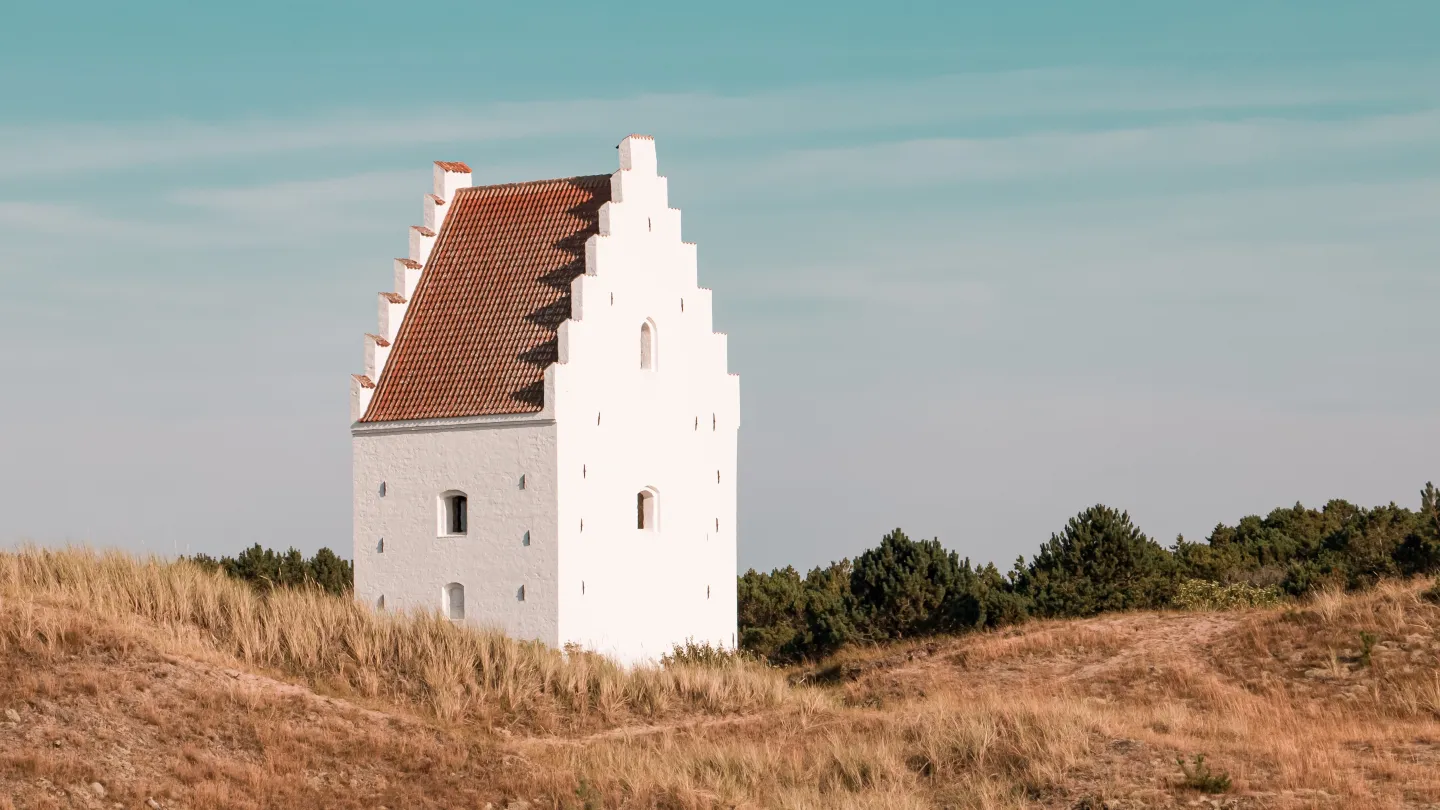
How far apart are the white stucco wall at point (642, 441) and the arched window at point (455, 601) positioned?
2505 millimetres

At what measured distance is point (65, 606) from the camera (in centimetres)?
2259

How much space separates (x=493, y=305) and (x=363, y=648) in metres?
13.4

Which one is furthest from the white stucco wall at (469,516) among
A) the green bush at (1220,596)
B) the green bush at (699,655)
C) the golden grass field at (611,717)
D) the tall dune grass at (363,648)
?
the green bush at (1220,596)

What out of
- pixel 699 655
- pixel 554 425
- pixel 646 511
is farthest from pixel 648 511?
pixel 554 425

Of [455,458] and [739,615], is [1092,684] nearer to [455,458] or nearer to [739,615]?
[455,458]

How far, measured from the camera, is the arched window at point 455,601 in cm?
3409

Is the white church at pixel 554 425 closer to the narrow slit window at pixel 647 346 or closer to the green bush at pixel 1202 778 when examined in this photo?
the narrow slit window at pixel 647 346

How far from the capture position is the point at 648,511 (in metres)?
36.1

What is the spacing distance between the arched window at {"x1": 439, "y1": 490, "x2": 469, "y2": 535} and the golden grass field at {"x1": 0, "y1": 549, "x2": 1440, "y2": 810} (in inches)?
337

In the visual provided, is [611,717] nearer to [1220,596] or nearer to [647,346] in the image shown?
[647,346]

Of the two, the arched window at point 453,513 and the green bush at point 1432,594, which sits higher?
the arched window at point 453,513

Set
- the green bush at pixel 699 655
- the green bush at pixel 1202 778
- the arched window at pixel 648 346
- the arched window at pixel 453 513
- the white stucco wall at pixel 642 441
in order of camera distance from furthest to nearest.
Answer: the arched window at pixel 648 346
the arched window at pixel 453 513
the green bush at pixel 699 655
the white stucco wall at pixel 642 441
the green bush at pixel 1202 778

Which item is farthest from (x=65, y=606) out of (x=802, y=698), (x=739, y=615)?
(x=739, y=615)

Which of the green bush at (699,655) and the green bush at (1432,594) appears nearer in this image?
the green bush at (1432,594)
